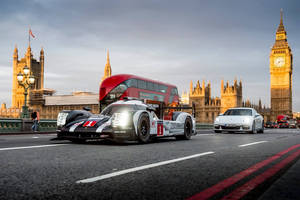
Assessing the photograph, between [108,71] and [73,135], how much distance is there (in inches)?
5362

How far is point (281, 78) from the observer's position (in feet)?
406

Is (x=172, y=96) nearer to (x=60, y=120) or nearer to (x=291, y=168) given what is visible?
(x=60, y=120)

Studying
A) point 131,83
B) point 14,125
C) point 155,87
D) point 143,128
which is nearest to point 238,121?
point 131,83

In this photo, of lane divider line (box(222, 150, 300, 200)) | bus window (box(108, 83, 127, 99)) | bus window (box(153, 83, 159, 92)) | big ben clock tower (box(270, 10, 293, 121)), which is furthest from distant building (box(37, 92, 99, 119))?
lane divider line (box(222, 150, 300, 200))

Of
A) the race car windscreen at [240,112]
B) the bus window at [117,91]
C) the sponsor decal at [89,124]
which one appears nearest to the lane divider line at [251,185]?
the sponsor decal at [89,124]

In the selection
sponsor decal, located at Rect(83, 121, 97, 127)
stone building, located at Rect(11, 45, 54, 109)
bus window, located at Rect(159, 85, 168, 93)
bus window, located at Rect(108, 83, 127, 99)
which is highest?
stone building, located at Rect(11, 45, 54, 109)

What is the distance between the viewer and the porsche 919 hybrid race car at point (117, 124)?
7.54m

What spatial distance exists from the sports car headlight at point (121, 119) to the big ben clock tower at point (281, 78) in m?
123

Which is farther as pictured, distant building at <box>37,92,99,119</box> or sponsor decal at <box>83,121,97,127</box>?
distant building at <box>37,92,99,119</box>

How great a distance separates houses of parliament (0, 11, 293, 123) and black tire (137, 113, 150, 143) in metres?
94.8

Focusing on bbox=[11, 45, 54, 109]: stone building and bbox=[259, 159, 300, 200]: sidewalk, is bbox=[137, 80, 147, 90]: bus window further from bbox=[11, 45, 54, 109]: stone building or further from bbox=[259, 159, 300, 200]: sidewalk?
bbox=[11, 45, 54, 109]: stone building

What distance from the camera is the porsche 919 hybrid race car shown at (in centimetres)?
754

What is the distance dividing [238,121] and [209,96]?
9351 centimetres

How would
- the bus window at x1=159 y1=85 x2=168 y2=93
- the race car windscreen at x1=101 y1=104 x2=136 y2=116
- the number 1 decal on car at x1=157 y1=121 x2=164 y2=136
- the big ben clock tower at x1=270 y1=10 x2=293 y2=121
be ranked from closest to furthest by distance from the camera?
the race car windscreen at x1=101 y1=104 x2=136 y2=116 < the number 1 decal on car at x1=157 y1=121 x2=164 y2=136 < the bus window at x1=159 y1=85 x2=168 y2=93 < the big ben clock tower at x1=270 y1=10 x2=293 y2=121
